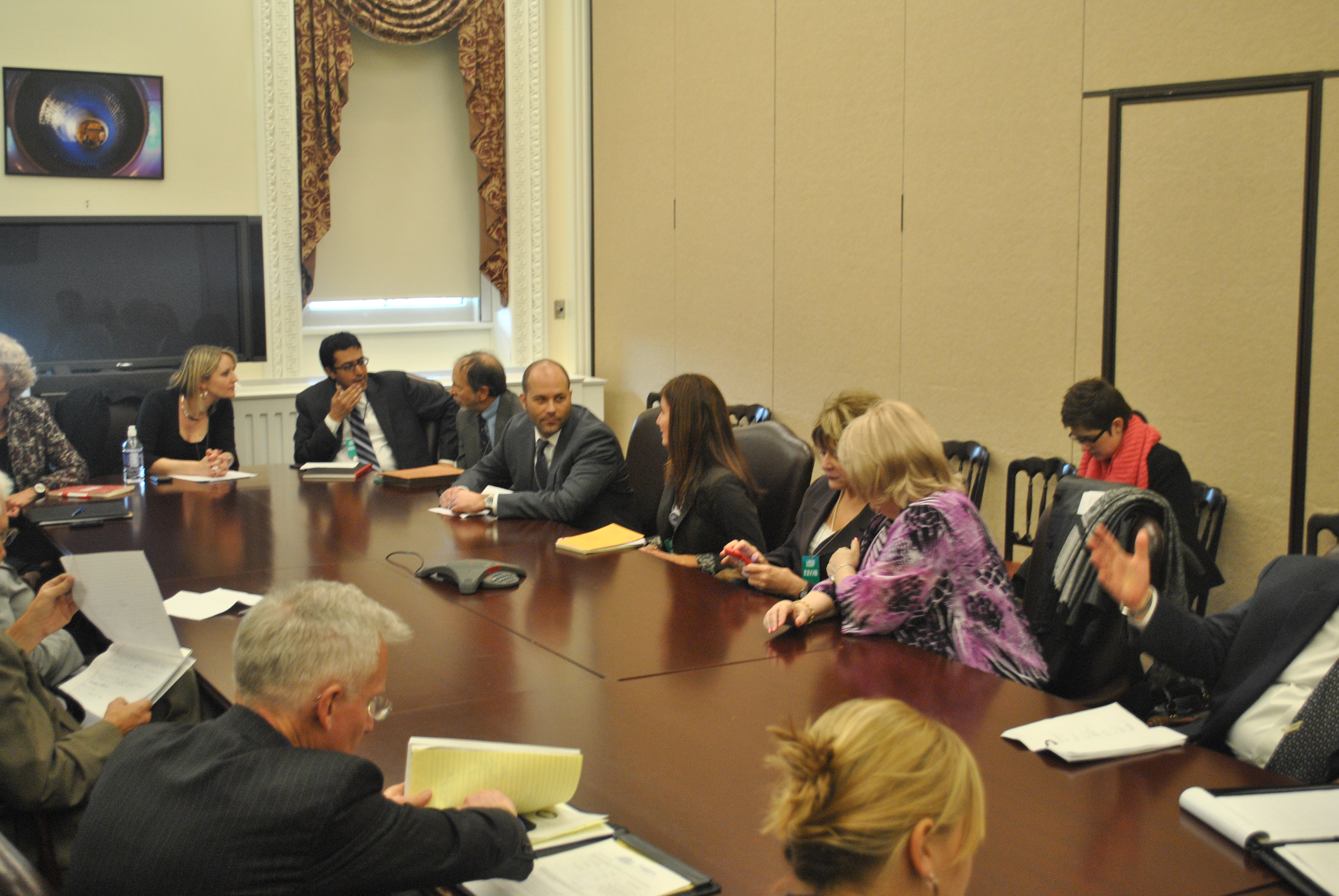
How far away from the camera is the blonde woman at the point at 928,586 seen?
8.27 ft

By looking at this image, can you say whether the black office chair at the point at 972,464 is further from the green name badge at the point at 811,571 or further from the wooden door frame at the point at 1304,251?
the green name badge at the point at 811,571

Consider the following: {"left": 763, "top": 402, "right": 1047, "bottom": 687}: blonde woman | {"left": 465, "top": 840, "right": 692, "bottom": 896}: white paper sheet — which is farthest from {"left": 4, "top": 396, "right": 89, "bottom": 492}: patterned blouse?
{"left": 465, "top": 840, "right": 692, "bottom": 896}: white paper sheet

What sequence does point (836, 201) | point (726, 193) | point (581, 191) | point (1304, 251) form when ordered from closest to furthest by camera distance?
point (1304, 251), point (836, 201), point (726, 193), point (581, 191)

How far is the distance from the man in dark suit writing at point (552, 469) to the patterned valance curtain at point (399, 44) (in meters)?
2.93

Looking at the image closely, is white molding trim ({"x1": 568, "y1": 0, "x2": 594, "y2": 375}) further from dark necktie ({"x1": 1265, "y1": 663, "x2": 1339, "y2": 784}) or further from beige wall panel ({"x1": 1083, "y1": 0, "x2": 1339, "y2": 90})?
dark necktie ({"x1": 1265, "y1": 663, "x2": 1339, "y2": 784})

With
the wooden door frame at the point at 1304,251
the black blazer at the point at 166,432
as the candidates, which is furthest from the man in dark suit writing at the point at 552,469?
the wooden door frame at the point at 1304,251

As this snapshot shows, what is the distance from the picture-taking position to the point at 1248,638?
7.27 feet

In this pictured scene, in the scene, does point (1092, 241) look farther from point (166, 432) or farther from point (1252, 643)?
point (166, 432)

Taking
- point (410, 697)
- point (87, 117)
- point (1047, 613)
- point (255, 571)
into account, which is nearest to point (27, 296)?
point (87, 117)

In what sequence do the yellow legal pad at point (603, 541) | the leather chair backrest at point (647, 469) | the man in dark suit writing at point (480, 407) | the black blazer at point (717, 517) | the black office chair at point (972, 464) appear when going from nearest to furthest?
the yellow legal pad at point (603, 541), the black blazer at point (717, 517), the leather chair backrest at point (647, 469), the black office chair at point (972, 464), the man in dark suit writing at point (480, 407)

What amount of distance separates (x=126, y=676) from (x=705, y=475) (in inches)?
Answer: 72.3

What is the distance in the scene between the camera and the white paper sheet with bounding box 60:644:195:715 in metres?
2.35

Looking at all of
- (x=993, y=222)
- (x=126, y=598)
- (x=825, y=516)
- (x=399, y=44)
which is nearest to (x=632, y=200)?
(x=399, y=44)

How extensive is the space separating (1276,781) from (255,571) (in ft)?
8.36
